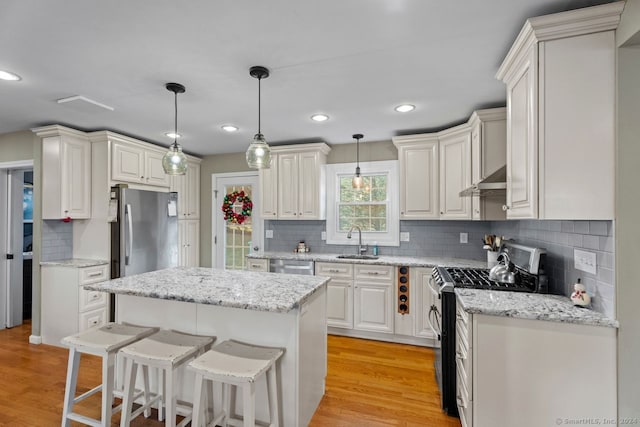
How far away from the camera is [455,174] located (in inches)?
127

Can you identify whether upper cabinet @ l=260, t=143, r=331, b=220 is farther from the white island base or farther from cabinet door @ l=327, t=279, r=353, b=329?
the white island base

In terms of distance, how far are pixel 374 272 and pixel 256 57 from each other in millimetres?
2402

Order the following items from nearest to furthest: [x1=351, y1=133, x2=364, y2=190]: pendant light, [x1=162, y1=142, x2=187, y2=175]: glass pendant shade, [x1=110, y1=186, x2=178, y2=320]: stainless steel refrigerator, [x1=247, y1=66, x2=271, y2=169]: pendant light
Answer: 1. [x1=247, y1=66, x2=271, y2=169]: pendant light
2. [x1=162, y1=142, x2=187, y2=175]: glass pendant shade
3. [x1=110, y1=186, x2=178, y2=320]: stainless steel refrigerator
4. [x1=351, y1=133, x2=364, y2=190]: pendant light

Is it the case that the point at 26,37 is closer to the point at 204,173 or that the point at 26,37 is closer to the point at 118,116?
the point at 118,116

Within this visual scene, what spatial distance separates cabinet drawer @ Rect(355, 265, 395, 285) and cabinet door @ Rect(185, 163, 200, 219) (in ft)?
8.95

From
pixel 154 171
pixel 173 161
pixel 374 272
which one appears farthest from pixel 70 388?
pixel 154 171

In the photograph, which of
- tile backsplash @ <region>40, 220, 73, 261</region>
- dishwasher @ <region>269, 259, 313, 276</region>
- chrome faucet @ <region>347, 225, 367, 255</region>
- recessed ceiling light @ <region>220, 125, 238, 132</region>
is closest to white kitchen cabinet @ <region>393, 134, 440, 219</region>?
chrome faucet @ <region>347, 225, 367, 255</region>

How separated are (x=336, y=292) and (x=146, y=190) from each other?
266cm

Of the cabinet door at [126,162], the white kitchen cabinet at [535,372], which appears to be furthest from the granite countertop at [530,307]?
the cabinet door at [126,162]

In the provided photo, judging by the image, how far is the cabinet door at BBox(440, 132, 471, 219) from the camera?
310cm

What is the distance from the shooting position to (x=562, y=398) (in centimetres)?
152

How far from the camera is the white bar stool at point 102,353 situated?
5.72 feet

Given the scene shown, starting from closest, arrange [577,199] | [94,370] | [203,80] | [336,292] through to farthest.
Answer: [577,199] < [203,80] < [94,370] < [336,292]

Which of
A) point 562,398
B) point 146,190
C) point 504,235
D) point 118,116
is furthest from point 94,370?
point 504,235
